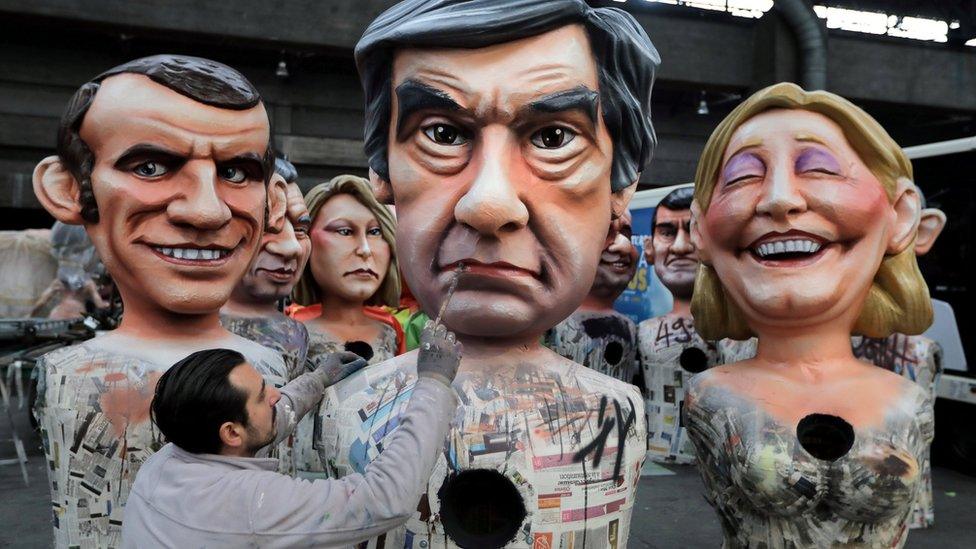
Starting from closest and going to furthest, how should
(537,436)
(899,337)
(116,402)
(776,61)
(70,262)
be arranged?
(537,436) → (116,402) → (899,337) → (70,262) → (776,61)

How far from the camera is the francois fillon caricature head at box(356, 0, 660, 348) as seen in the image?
2.00m

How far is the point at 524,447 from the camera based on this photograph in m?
2.00

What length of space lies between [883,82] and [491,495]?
42.6ft

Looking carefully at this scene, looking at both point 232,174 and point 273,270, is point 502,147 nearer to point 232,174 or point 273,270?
point 232,174

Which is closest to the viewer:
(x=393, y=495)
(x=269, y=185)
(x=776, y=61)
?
(x=393, y=495)

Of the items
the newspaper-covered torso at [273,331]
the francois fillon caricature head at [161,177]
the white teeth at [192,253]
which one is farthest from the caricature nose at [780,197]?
the newspaper-covered torso at [273,331]

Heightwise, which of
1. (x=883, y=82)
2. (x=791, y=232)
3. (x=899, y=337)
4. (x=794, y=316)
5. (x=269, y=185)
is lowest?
(x=899, y=337)

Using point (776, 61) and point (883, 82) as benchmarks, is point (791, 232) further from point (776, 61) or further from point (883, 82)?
point (883, 82)

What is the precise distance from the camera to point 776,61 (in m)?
11.7

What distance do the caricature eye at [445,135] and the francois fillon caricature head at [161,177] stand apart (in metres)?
0.83


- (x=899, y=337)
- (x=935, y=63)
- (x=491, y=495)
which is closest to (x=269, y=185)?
(x=491, y=495)

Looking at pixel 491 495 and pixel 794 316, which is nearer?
pixel 491 495

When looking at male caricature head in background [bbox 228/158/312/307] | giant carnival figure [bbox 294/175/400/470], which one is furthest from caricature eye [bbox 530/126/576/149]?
giant carnival figure [bbox 294/175/400/470]

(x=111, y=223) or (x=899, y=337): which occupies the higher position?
(x=111, y=223)
